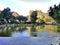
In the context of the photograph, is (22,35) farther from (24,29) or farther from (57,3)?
(57,3)

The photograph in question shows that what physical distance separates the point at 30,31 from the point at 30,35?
4 centimetres

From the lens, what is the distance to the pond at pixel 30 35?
1592mm

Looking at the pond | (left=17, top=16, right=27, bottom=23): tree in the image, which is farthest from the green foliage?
(left=17, top=16, right=27, bottom=23): tree

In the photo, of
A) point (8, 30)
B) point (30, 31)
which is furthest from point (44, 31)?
point (8, 30)

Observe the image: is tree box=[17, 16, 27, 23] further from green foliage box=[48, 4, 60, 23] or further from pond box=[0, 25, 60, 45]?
green foliage box=[48, 4, 60, 23]

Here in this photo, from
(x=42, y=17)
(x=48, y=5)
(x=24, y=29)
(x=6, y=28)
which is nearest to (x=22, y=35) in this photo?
(x=24, y=29)

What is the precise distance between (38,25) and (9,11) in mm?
350

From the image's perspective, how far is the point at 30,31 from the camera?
1.62 meters

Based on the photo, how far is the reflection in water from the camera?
1612mm

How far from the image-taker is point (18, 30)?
1643mm

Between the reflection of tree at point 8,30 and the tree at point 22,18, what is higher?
the tree at point 22,18

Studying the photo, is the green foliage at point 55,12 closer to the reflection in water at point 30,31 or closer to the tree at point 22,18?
the reflection in water at point 30,31

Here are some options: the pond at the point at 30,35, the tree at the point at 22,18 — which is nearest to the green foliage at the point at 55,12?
the pond at the point at 30,35

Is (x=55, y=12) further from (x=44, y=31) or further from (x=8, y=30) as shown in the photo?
(x=8, y=30)
